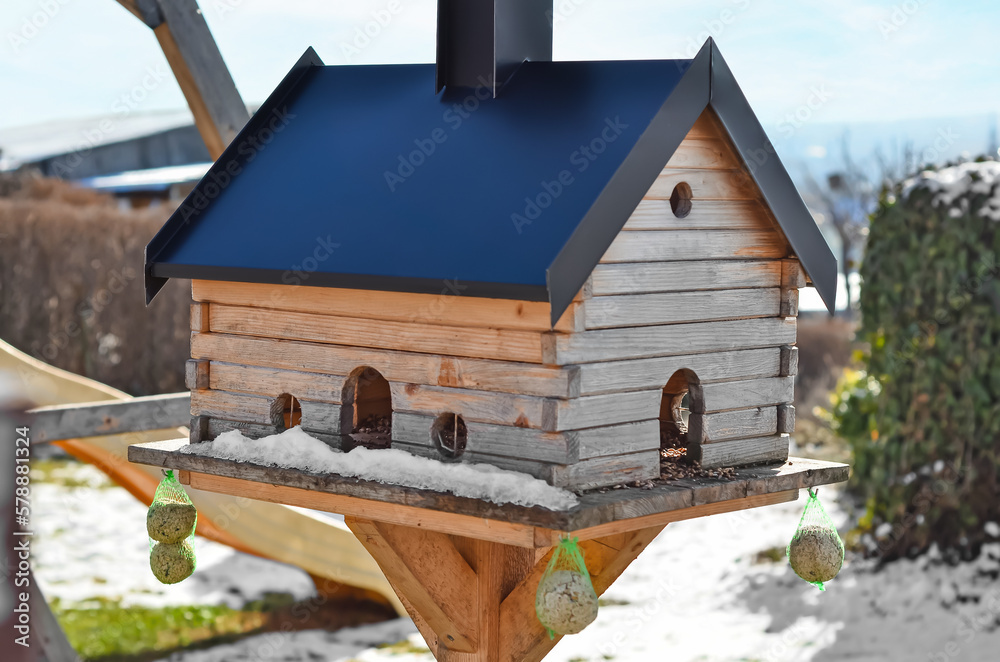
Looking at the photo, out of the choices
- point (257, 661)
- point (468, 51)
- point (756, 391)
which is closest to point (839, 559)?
point (756, 391)

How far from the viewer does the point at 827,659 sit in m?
5.75

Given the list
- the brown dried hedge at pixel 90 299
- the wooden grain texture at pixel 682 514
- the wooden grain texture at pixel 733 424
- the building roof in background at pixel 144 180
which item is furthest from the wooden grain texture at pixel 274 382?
the building roof in background at pixel 144 180

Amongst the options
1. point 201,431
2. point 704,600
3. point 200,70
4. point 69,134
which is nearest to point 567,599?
point 201,431

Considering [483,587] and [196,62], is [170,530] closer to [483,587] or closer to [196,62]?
[483,587]

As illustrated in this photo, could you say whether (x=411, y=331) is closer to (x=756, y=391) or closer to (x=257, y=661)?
(x=756, y=391)

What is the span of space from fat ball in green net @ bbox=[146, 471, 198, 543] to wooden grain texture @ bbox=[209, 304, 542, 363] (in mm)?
551

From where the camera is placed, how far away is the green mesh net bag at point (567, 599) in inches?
96.3

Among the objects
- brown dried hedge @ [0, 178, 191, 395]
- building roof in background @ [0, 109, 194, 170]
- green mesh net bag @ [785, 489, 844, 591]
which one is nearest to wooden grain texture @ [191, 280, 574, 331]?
green mesh net bag @ [785, 489, 844, 591]

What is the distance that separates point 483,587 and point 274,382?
0.89 metres

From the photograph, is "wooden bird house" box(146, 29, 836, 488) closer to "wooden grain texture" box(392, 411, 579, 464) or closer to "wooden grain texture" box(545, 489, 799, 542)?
"wooden grain texture" box(392, 411, 579, 464)

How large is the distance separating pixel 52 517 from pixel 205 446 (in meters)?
6.19

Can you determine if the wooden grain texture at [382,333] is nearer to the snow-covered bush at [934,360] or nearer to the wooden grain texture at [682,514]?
the wooden grain texture at [682,514]

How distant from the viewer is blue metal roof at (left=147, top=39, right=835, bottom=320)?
240cm

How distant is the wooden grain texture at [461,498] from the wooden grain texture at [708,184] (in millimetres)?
712
